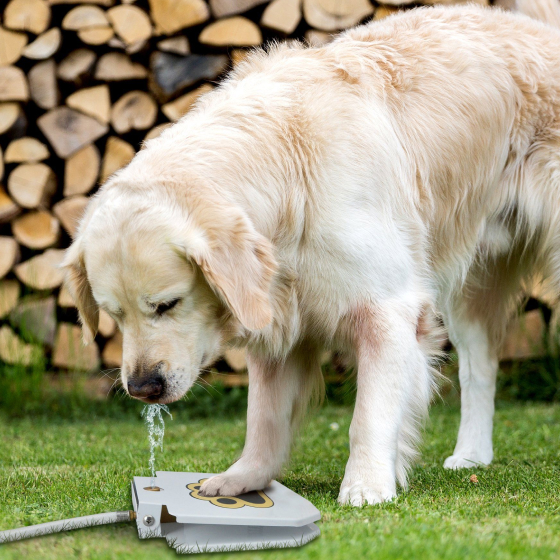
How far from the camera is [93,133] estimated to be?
489 cm

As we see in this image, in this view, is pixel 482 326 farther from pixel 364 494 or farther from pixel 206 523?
pixel 206 523

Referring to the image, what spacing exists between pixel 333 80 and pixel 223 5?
256cm

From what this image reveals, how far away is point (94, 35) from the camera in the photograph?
191 inches

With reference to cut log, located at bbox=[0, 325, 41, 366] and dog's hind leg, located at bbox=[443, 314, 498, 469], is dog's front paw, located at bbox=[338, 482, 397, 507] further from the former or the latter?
cut log, located at bbox=[0, 325, 41, 366]

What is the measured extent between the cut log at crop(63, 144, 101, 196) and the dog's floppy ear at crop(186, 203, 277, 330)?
2.91 meters

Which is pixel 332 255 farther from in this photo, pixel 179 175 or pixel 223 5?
pixel 223 5

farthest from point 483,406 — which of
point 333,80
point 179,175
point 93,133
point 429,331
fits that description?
point 93,133

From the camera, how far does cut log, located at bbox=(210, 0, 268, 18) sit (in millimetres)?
4852

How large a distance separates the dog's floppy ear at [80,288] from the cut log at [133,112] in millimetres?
2573

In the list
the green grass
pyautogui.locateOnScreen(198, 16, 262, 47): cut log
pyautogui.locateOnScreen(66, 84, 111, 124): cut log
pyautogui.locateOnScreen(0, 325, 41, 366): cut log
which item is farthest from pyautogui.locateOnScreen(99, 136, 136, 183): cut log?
the green grass

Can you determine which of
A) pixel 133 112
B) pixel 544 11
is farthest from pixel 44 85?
pixel 544 11

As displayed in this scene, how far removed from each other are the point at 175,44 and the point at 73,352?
6.64ft

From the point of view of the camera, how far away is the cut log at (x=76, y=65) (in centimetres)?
489

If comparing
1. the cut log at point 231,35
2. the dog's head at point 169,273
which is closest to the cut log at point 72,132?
the cut log at point 231,35
